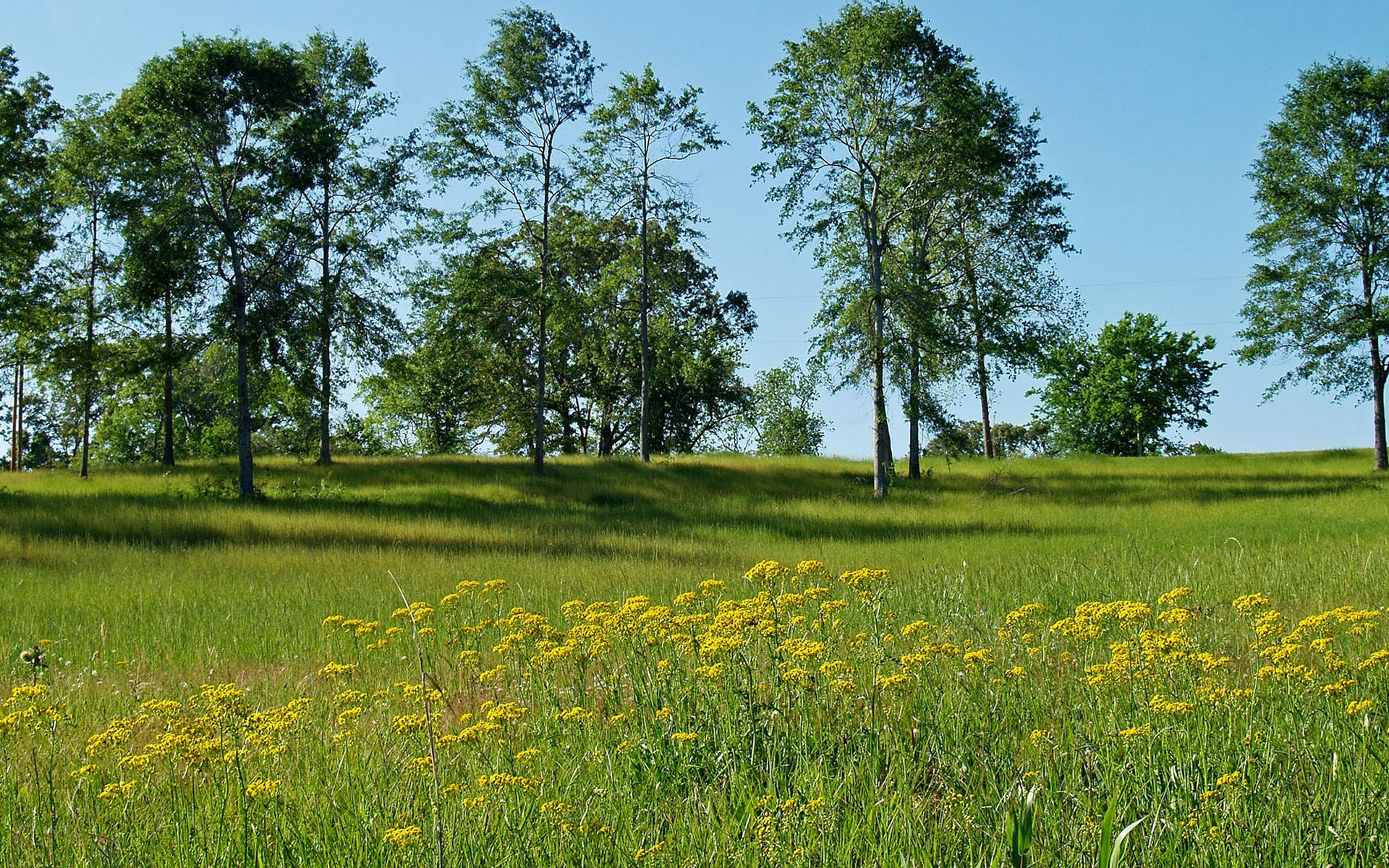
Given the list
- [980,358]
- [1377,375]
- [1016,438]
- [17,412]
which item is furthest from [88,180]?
Answer: [1016,438]

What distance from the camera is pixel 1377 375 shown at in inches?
1309

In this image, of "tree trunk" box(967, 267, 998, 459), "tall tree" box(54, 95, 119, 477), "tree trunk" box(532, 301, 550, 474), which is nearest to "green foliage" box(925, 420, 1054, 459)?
"tree trunk" box(967, 267, 998, 459)

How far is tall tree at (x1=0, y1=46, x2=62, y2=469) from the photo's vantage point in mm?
23500

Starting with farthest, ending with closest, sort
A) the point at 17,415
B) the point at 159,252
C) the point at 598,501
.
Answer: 1. the point at 17,415
2. the point at 598,501
3. the point at 159,252

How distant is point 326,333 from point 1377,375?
35.4m

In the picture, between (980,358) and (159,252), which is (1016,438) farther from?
(159,252)

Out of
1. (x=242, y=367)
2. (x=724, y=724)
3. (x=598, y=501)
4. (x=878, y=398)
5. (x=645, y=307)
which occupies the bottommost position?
(x=724, y=724)

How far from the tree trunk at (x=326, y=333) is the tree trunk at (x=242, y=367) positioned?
5.94 feet

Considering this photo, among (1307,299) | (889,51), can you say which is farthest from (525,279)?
(1307,299)

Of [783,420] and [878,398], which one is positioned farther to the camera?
[783,420]

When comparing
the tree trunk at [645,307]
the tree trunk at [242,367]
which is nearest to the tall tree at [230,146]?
the tree trunk at [242,367]

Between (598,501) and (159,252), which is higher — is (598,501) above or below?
below

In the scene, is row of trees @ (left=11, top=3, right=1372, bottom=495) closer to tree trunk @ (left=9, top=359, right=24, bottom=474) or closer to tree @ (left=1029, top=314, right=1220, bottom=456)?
tree trunk @ (left=9, top=359, right=24, bottom=474)

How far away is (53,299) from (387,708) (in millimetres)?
29363
